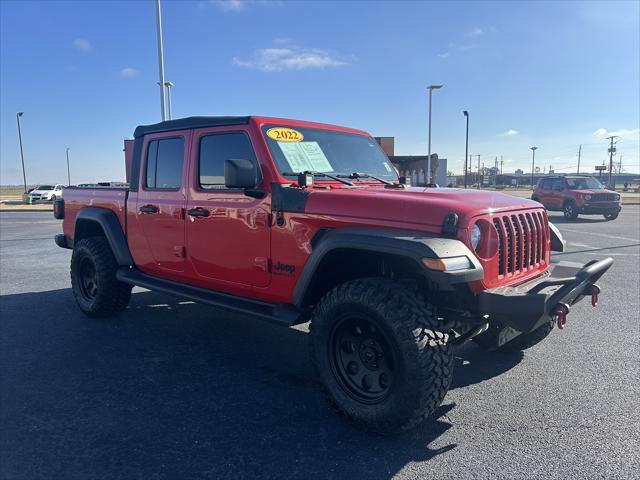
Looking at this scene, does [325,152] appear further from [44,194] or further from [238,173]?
[44,194]

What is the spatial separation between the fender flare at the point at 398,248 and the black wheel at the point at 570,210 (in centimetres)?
1769

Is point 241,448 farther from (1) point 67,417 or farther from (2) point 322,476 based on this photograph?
(1) point 67,417

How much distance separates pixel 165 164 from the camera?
15.1 feet

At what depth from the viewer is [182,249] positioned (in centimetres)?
435

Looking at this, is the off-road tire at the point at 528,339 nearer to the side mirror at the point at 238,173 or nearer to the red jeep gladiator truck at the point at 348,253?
the red jeep gladiator truck at the point at 348,253

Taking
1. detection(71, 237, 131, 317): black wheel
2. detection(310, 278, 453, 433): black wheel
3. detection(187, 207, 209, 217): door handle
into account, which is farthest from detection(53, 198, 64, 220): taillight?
detection(310, 278, 453, 433): black wheel

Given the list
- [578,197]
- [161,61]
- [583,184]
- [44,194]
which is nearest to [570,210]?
[578,197]

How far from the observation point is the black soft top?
154 inches

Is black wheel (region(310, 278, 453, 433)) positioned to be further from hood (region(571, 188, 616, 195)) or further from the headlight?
hood (region(571, 188, 616, 195))

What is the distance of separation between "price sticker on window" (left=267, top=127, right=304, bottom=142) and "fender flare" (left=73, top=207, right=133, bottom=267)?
2.28 metres

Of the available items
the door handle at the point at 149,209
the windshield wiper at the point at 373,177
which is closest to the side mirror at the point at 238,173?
the windshield wiper at the point at 373,177

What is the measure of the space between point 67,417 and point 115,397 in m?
0.35

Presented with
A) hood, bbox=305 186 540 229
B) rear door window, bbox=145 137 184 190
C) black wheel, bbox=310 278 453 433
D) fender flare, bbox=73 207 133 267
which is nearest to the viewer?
black wheel, bbox=310 278 453 433

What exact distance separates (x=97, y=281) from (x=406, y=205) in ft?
12.3
